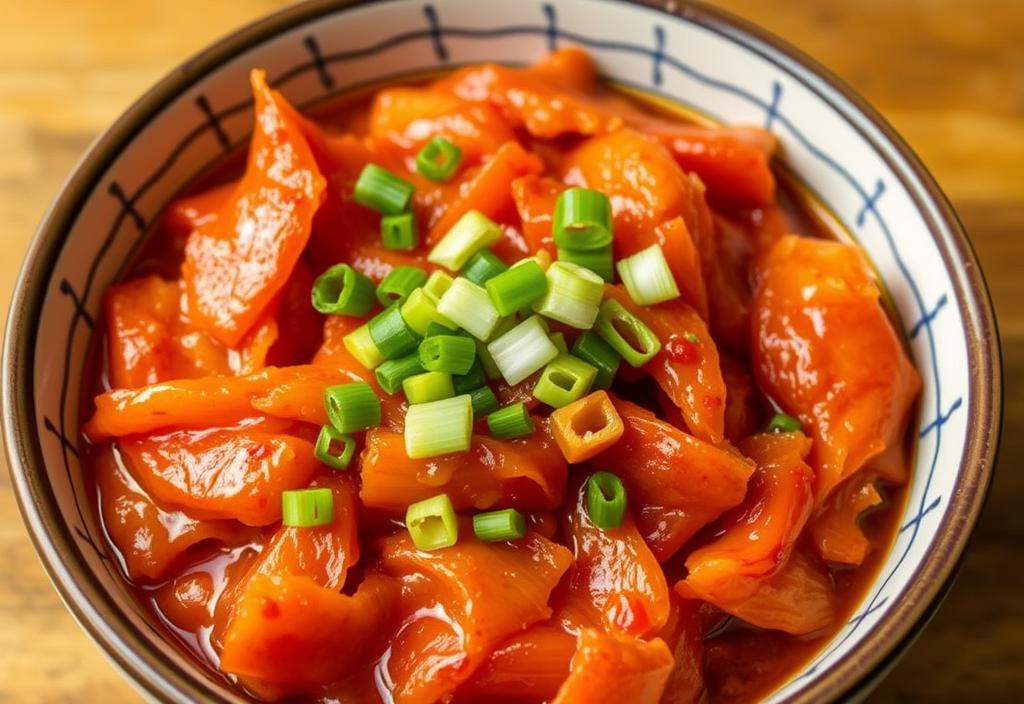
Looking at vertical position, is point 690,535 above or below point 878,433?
below

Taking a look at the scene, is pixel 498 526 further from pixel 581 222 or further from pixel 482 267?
pixel 581 222

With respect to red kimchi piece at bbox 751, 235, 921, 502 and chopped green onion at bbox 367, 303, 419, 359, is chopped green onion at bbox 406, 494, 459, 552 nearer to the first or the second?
chopped green onion at bbox 367, 303, 419, 359

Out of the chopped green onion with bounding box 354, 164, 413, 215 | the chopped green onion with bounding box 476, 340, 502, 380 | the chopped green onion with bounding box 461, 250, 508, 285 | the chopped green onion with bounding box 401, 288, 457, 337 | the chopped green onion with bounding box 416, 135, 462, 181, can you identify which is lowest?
the chopped green onion with bounding box 476, 340, 502, 380

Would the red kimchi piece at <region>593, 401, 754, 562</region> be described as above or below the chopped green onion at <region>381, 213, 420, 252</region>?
below

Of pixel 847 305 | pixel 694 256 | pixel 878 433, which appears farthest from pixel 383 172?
pixel 878 433

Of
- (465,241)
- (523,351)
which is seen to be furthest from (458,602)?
(465,241)

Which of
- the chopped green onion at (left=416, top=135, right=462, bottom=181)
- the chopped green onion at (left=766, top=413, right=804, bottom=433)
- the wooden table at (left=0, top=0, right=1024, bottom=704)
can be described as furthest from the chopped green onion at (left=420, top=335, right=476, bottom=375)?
the wooden table at (left=0, top=0, right=1024, bottom=704)

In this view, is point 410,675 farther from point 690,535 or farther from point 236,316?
point 236,316
